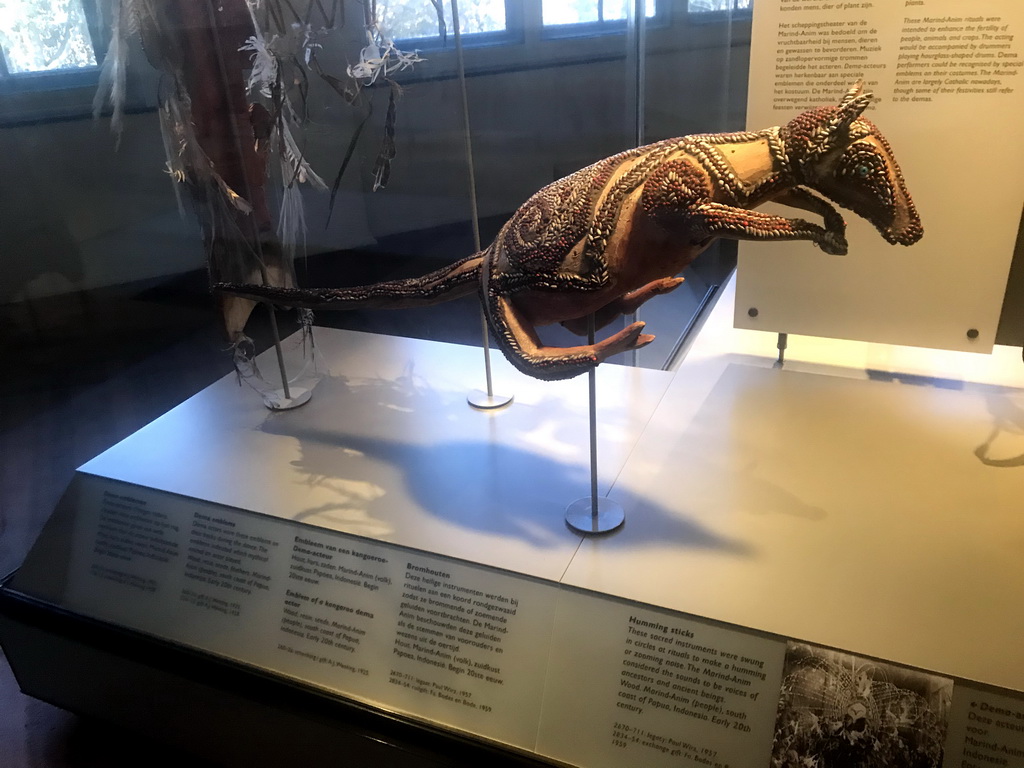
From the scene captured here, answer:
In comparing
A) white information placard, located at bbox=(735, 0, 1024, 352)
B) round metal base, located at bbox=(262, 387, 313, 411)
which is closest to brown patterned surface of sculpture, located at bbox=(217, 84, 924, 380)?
white information placard, located at bbox=(735, 0, 1024, 352)

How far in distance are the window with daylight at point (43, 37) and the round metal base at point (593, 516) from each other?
156 cm

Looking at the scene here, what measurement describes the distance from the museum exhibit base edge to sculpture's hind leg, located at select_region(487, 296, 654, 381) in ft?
1.32

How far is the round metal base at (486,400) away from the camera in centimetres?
211

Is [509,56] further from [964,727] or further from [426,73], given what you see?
[964,727]

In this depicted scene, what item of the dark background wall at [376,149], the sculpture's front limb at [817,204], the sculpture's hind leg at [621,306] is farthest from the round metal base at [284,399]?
the sculpture's front limb at [817,204]

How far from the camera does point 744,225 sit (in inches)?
47.1

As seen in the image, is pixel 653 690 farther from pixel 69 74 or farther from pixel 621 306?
pixel 69 74

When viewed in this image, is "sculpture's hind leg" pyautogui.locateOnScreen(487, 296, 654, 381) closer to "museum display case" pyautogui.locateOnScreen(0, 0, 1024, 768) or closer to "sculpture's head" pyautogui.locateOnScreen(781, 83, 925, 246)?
"museum display case" pyautogui.locateOnScreen(0, 0, 1024, 768)

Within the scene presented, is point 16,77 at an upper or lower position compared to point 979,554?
upper

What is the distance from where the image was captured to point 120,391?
8.21 ft

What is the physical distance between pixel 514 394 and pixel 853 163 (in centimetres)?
116

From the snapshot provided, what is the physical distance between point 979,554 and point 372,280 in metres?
1.87

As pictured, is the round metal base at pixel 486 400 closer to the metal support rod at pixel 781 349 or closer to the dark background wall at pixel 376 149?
the dark background wall at pixel 376 149

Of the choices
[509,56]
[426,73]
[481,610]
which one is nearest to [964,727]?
[481,610]
